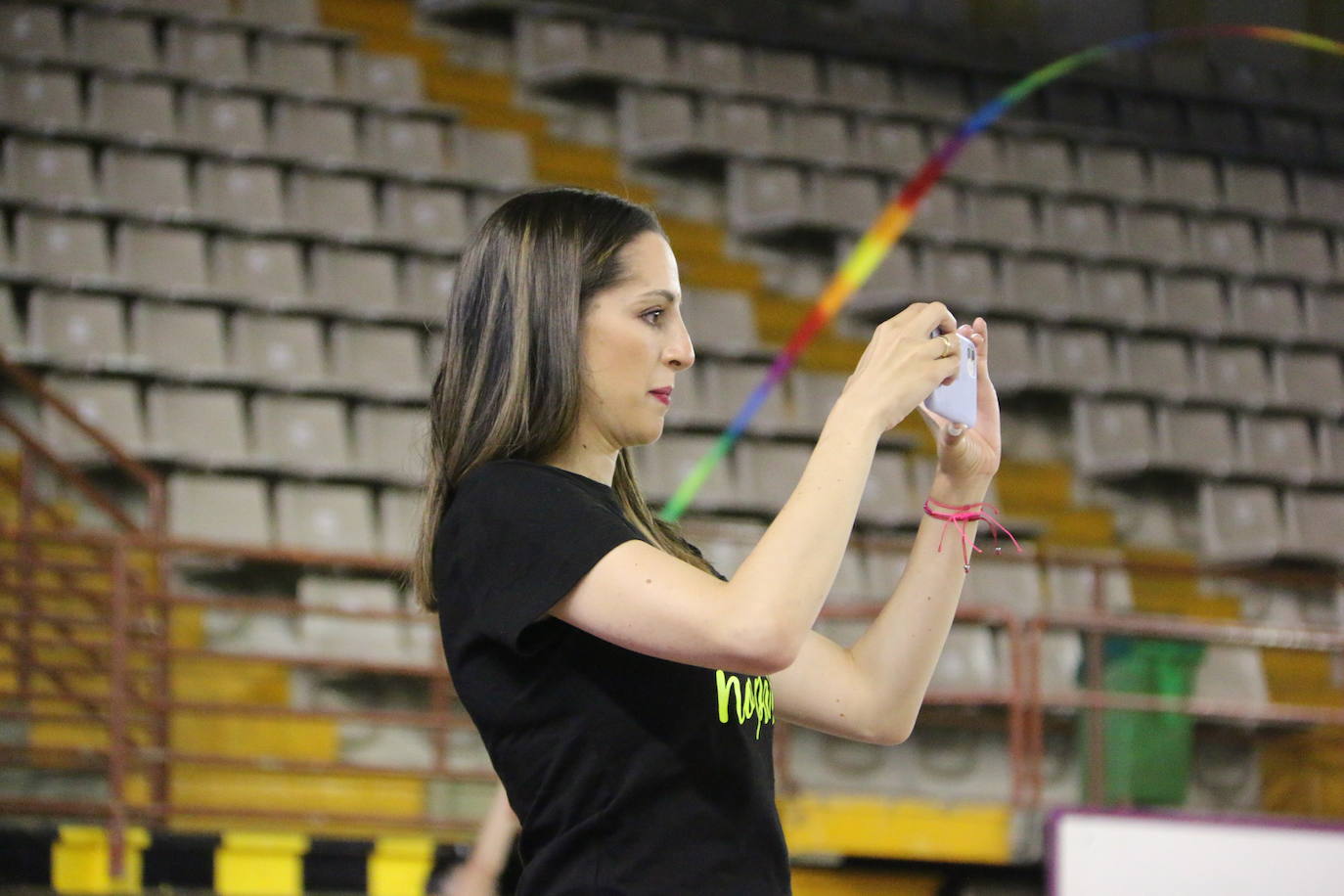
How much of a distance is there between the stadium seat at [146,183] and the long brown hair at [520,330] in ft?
14.5

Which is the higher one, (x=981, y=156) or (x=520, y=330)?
(x=981, y=156)

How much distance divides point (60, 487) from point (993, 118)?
3690 mm

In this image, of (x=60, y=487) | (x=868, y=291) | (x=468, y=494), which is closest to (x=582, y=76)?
(x=868, y=291)

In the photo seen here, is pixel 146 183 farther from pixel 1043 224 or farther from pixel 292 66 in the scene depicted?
pixel 1043 224

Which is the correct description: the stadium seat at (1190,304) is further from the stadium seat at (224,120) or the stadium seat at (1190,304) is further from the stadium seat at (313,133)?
the stadium seat at (224,120)

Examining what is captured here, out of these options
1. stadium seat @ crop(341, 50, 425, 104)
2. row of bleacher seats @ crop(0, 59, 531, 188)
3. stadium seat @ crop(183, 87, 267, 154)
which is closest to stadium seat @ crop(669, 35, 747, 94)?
row of bleacher seats @ crop(0, 59, 531, 188)

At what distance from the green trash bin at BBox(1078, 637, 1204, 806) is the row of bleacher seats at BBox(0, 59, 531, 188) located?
2.54 metres

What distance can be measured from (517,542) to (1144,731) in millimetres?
3802

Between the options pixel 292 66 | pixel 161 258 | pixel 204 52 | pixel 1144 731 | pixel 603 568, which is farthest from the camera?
pixel 292 66

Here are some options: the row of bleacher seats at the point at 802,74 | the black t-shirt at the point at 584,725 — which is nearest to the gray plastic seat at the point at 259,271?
the row of bleacher seats at the point at 802,74

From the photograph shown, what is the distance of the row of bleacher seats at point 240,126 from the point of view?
5309 millimetres

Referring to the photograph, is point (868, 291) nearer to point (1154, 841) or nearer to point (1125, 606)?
point (1125, 606)

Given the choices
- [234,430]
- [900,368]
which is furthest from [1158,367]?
[900,368]

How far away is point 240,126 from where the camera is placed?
5.48 m
